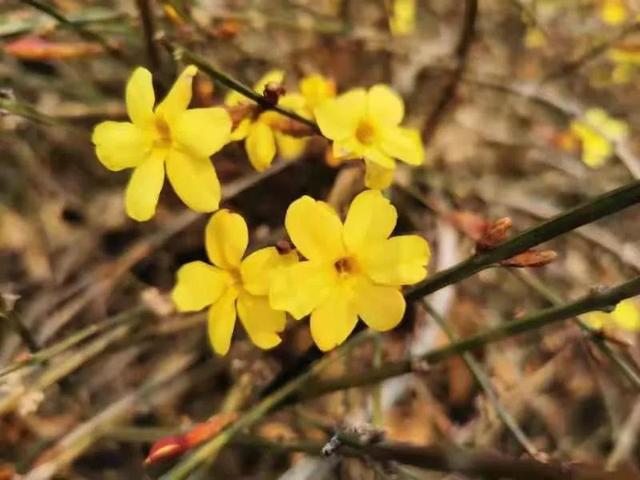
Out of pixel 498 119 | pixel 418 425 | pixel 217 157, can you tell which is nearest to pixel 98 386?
pixel 217 157

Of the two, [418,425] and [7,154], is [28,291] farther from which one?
[418,425]

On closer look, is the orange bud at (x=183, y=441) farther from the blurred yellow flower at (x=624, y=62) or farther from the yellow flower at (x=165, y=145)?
the blurred yellow flower at (x=624, y=62)

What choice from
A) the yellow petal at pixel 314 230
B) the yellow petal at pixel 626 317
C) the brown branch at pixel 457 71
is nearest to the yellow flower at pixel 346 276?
the yellow petal at pixel 314 230

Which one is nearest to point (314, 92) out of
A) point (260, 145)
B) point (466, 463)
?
point (260, 145)

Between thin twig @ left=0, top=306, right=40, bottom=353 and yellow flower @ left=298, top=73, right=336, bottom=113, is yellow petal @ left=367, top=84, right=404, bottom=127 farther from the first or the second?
thin twig @ left=0, top=306, right=40, bottom=353

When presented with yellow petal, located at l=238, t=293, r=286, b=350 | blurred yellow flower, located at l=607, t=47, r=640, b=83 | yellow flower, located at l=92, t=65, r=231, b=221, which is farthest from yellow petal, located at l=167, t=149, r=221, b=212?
blurred yellow flower, located at l=607, t=47, r=640, b=83

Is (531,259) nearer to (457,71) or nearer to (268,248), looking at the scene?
(268,248)
